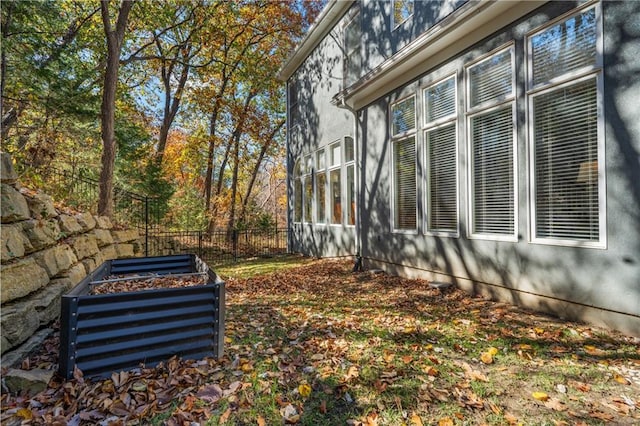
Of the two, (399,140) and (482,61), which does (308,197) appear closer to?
(399,140)

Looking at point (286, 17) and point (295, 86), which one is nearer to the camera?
point (295, 86)

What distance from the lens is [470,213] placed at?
5.07 metres

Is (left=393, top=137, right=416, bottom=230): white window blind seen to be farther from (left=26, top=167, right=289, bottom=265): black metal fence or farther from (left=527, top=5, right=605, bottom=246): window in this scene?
(left=26, top=167, right=289, bottom=265): black metal fence

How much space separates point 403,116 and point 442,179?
5.68 feet

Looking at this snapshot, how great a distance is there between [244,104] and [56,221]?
15.0 metres

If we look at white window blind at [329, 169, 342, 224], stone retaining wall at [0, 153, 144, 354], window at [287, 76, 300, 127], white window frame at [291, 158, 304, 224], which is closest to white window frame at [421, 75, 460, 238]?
white window blind at [329, 169, 342, 224]

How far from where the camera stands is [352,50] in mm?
8633

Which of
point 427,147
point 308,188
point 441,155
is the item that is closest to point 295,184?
point 308,188

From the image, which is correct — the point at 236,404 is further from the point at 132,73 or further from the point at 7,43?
the point at 132,73

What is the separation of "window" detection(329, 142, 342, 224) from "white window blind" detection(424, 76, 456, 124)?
349 centimetres

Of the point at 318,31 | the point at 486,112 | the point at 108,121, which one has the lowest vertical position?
the point at 486,112

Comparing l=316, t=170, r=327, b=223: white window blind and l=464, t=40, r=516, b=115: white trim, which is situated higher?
l=464, t=40, r=516, b=115: white trim

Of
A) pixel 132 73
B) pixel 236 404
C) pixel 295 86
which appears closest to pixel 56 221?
pixel 236 404

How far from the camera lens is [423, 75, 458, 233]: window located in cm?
543
